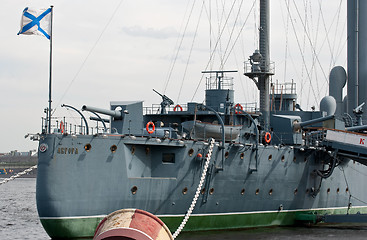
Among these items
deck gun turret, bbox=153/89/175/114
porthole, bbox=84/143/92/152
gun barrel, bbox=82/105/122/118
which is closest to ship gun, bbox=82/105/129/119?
gun barrel, bbox=82/105/122/118

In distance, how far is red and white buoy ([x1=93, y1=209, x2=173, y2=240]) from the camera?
A: 472 inches

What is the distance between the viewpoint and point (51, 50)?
89.5 feet

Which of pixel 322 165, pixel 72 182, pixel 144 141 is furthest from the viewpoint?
pixel 322 165

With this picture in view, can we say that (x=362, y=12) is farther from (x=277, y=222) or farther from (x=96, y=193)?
(x=96, y=193)

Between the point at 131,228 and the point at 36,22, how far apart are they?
55.0 feet

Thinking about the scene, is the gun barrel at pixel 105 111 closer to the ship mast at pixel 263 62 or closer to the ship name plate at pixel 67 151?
the ship name plate at pixel 67 151

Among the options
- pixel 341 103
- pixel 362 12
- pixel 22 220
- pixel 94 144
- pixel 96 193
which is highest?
pixel 362 12

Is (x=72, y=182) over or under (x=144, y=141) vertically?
under

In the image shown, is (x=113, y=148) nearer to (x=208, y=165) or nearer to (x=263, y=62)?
(x=208, y=165)

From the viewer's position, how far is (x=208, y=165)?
30.0 metres

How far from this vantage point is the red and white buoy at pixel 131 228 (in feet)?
39.3

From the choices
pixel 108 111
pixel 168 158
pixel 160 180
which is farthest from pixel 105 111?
pixel 160 180

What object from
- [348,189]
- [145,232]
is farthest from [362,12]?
[145,232]

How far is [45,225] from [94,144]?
397cm
